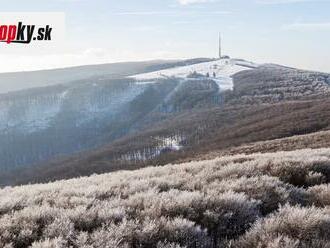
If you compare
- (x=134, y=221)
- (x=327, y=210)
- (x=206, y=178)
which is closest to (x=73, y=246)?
(x=134, y=221)

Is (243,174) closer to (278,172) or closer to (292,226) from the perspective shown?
(278,172)

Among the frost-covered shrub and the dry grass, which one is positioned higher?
the dry grass

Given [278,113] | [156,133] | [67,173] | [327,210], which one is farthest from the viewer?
[156,133]

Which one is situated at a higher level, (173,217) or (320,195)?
(173,217)

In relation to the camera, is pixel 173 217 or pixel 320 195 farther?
pixel 320 195

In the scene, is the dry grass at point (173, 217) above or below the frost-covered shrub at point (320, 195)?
above

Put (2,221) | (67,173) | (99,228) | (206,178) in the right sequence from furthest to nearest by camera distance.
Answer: (67,173) < (206,178) < (2,221) < (99,228)

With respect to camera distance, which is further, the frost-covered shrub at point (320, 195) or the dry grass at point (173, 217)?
the frost-covered shrub at point (320, 195)

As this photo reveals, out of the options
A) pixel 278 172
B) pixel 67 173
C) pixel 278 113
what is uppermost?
pixel 278 172

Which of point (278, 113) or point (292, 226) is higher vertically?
point (292, 226)

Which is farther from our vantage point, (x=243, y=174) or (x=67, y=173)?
(x=67, y=173)

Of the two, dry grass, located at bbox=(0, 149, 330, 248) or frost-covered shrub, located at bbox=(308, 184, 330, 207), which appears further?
frost-covered shrub, located at bbox=(308, 184, 330, 207)
